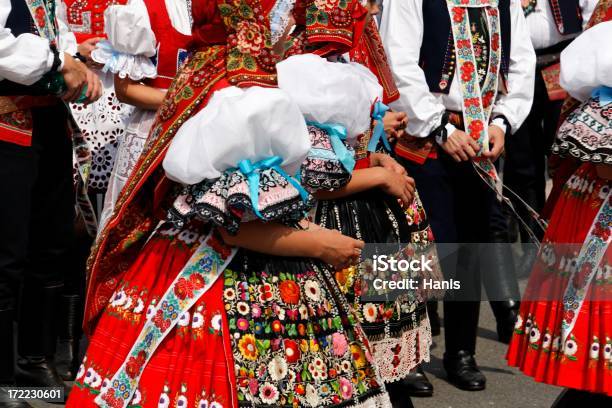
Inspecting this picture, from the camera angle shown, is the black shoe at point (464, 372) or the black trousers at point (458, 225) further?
the black shoe at point (464, 372)

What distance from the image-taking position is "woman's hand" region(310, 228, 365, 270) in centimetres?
268

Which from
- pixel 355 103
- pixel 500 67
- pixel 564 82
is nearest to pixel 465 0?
pixel 500 67

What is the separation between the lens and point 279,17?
322cm

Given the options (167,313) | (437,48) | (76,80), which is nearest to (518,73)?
(437,48)

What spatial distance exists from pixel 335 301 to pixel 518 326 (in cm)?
149

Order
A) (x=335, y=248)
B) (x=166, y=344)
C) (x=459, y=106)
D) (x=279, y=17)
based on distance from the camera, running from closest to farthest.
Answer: (x=166, y=344), (x=335, y=248), (x=279, y=17), (x=459, y=106)

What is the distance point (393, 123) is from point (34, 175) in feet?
4.53

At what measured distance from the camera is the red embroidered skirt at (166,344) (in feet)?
8.30

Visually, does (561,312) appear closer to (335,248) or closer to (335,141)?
(335,141)

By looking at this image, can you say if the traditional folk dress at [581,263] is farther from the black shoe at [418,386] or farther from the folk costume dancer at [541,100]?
the folk costume dancer at [541,100]

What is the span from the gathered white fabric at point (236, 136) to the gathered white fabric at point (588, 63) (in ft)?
5.08

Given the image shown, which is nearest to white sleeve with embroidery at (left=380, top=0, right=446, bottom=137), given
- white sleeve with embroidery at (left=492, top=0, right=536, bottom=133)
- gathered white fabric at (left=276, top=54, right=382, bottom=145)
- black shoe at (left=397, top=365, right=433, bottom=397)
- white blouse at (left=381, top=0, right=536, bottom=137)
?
white blouse at (left=381, top=0, right=536, bottom=137)

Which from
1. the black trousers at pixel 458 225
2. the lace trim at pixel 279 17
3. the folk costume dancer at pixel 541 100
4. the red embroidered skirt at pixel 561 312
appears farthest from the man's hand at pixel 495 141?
the lace trim at pixel 279 17

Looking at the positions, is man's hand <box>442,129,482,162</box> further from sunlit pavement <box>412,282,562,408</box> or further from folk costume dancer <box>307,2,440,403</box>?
sunlit pavement <box>412,282,562,408</box>
